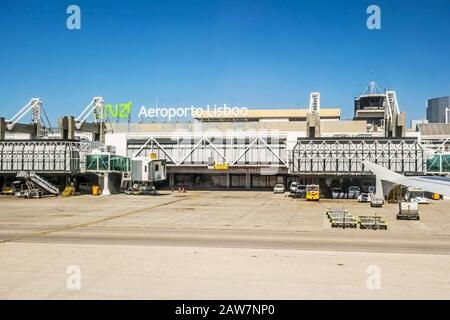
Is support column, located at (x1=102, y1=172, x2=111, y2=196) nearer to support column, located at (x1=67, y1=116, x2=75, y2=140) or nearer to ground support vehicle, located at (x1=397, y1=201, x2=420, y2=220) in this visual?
support column, located at (x1=67, y1=116, x2=75, y2=140)

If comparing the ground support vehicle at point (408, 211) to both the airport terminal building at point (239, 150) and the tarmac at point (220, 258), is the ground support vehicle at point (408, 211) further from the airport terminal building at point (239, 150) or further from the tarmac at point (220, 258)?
the airport terminal building at point (239, 150)

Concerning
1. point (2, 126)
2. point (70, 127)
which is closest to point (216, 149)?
point (70, 127)

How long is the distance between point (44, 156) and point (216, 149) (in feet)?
129

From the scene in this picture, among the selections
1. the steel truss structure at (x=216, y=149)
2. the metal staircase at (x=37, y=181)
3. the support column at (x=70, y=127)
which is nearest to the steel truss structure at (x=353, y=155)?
the steel truss structure at (x=216, y=149)

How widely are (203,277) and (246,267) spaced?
348 cm

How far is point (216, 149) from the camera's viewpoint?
365 ft

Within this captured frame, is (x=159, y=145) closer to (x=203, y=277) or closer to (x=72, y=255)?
(x=72, y=255)

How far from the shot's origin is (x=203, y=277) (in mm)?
25922

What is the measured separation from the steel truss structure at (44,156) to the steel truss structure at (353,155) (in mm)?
45836

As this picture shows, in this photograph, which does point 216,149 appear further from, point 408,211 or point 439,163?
point 408,211

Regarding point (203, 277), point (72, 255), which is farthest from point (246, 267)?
point (72, 255)

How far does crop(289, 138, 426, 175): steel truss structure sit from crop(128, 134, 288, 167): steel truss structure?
15691 millimetres
